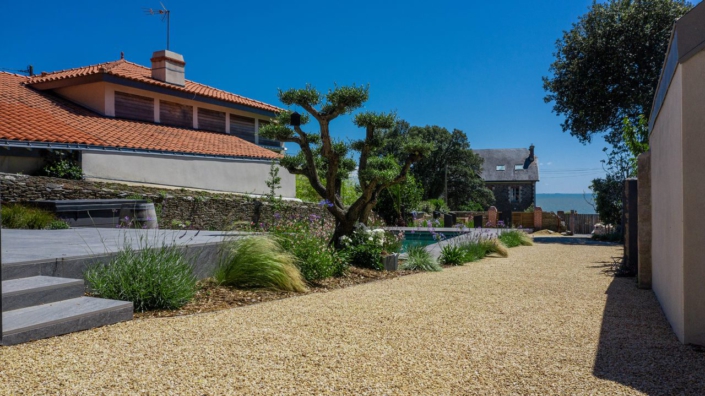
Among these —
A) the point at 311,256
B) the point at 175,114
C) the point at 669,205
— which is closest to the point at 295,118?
the point at 311,256

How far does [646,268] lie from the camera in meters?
6.86

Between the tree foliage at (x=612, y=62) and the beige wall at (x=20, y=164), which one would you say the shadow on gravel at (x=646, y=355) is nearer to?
the beige wall at (x=20, y=164)

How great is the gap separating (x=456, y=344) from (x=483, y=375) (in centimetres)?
68

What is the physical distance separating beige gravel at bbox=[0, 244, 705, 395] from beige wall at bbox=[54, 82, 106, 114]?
16.1 m

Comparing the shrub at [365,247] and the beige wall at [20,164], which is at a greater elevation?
the beige wall at [20,164]

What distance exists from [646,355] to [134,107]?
19496 millimetres

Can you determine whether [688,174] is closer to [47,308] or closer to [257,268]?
[257,268]

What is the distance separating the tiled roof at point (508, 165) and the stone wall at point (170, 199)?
26.3m

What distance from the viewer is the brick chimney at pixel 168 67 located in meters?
20.7

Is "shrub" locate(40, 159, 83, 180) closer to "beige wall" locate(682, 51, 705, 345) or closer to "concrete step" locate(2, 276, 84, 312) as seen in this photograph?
"concrete step" locate(2, 276, 84, 312)

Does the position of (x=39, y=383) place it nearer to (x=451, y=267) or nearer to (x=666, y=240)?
(x=666, y=240)

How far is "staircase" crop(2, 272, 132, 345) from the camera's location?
3699 mm

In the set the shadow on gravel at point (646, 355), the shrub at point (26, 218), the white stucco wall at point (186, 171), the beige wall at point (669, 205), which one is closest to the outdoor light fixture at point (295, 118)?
the shrub at point (26, 218)

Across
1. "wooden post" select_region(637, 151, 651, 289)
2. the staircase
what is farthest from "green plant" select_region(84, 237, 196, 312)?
"wooden post" select_region(637, 151, 651, 289)
